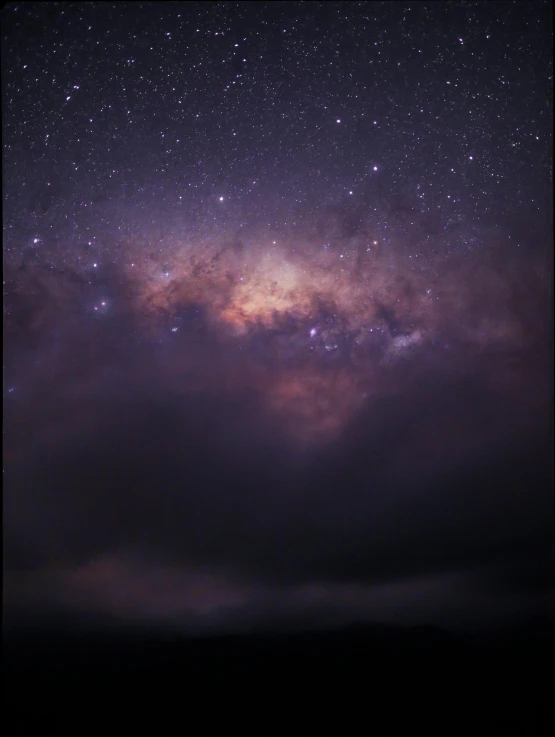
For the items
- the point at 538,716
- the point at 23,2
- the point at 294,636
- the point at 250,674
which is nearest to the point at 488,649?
the point at 538,716

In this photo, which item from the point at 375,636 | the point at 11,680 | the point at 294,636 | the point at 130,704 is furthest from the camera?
the point at 294,636

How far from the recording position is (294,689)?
89.4 metres

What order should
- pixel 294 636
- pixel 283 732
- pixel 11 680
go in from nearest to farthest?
pixel 283 732 < pixel 11 680 < pixel 294 636

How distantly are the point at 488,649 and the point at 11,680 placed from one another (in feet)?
376

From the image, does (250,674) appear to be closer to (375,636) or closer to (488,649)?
(375,636)

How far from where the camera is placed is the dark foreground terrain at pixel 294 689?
72.6m

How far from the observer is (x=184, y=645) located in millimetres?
120812

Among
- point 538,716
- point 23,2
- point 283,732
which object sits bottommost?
point 538,716

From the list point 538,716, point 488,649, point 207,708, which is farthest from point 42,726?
point 488,649

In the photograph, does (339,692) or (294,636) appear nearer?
(339,692)

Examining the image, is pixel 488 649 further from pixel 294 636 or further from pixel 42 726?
pixel 42 726

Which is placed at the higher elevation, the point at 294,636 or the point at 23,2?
A: the point at 23,2

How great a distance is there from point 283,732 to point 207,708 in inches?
1026

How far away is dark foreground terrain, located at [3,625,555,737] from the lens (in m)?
72.6
